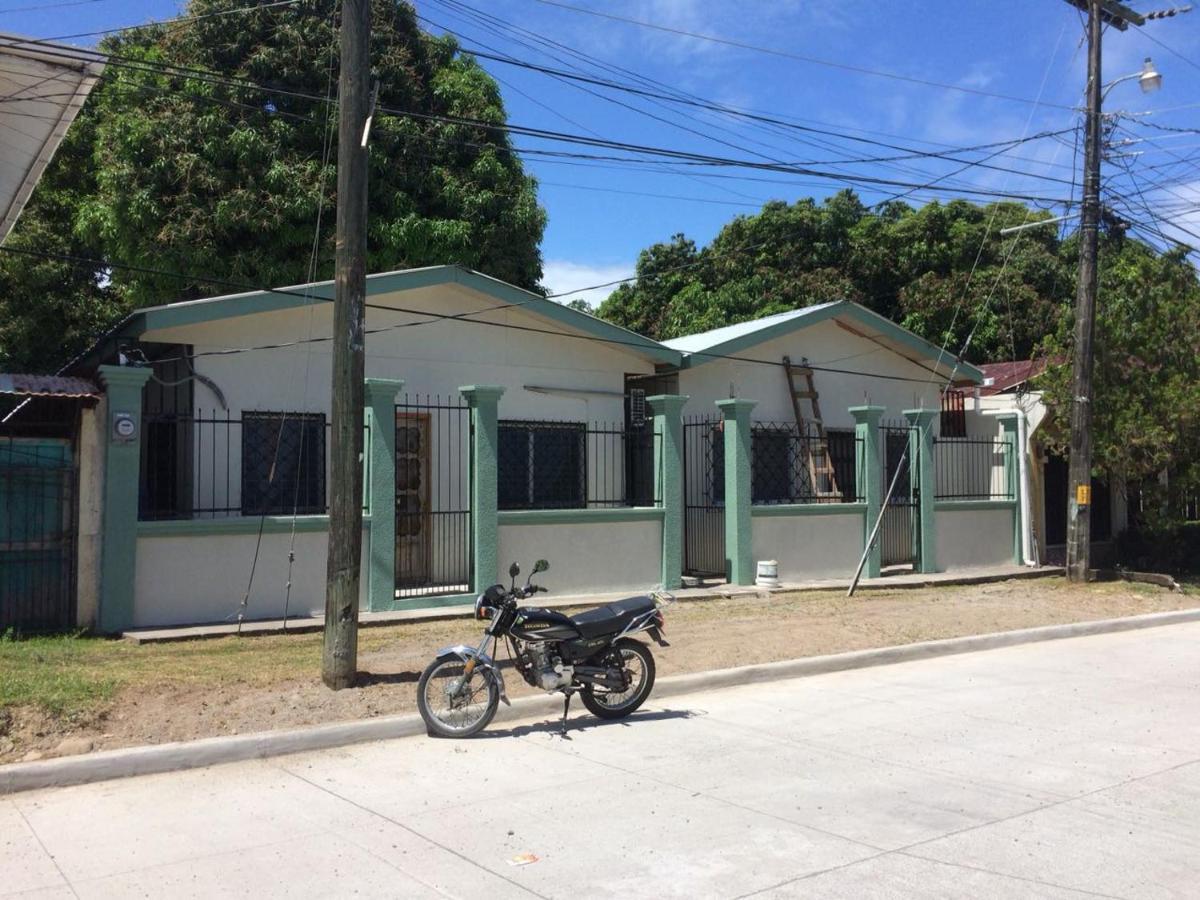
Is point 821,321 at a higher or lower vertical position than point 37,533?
Answer: higher

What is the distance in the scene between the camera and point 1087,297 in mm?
Result: 16781

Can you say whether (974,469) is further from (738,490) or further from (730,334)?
(738,490)

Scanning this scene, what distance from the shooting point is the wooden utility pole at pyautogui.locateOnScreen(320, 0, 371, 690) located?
861 cm

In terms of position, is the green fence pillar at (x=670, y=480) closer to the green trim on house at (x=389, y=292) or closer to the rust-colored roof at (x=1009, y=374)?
the green trim on house at (x=389, y=292)

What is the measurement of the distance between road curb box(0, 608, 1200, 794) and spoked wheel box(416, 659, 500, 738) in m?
0.24

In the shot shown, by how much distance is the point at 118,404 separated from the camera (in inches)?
422

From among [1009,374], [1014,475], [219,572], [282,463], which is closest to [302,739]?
[219,572]

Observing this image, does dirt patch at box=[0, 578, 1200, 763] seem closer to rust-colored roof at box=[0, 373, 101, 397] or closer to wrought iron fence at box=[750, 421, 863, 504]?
wrought iron fence at box=[750, 421, 863, 504]

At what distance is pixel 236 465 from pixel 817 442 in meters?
9.44

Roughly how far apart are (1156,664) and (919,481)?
22.7 feet

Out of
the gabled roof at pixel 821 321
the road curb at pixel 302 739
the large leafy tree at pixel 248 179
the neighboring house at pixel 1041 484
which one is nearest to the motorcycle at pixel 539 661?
the road curb at pixel 302 739

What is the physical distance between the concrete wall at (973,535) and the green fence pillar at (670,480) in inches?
220

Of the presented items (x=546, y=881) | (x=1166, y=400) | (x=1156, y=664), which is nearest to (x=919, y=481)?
(x=1166, y=400)

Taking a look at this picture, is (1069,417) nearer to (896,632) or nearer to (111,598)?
(896,632)
